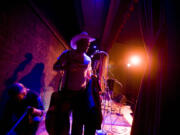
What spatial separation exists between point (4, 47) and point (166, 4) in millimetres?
2097

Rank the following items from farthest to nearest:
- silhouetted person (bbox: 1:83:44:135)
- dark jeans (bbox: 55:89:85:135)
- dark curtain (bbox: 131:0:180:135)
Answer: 1. silhouetted person (bbox: 1:83:44:135)
2. dark jeans (bbox: 55:89:85:135)
3. dark curtain (bbox: 131:0:180:135)

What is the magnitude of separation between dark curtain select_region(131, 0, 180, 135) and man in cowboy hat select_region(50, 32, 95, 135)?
0.75 metres

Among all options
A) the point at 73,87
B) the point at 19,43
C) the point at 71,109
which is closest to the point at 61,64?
the point at 73,87

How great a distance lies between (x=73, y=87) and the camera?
4.24 feet

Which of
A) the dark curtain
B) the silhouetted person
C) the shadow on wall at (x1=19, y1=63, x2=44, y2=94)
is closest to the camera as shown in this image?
the dark curtain

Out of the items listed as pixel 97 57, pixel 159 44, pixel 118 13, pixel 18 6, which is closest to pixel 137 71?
pixel 97 57

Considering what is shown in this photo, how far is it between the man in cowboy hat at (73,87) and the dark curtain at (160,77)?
752 millimetres

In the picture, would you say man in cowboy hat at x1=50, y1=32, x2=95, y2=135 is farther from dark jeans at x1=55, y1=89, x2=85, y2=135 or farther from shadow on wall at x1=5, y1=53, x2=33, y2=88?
shadow on wall at x1=5, y1=53, x2=33, y2=88

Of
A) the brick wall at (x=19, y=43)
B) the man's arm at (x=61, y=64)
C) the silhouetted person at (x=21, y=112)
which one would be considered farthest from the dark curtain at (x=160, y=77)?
the brick wall at (x=19, y=43)

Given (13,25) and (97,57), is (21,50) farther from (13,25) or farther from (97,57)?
(97,57)

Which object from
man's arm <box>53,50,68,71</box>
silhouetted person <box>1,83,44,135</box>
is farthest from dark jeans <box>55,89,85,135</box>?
silhouetted person <box>1,83,44,135</box>

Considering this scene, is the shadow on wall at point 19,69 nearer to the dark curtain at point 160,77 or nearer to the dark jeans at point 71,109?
the dark jeans at point 71,109

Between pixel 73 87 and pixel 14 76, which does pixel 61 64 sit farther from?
pixel 14 76

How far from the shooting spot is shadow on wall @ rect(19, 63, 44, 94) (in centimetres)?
186
